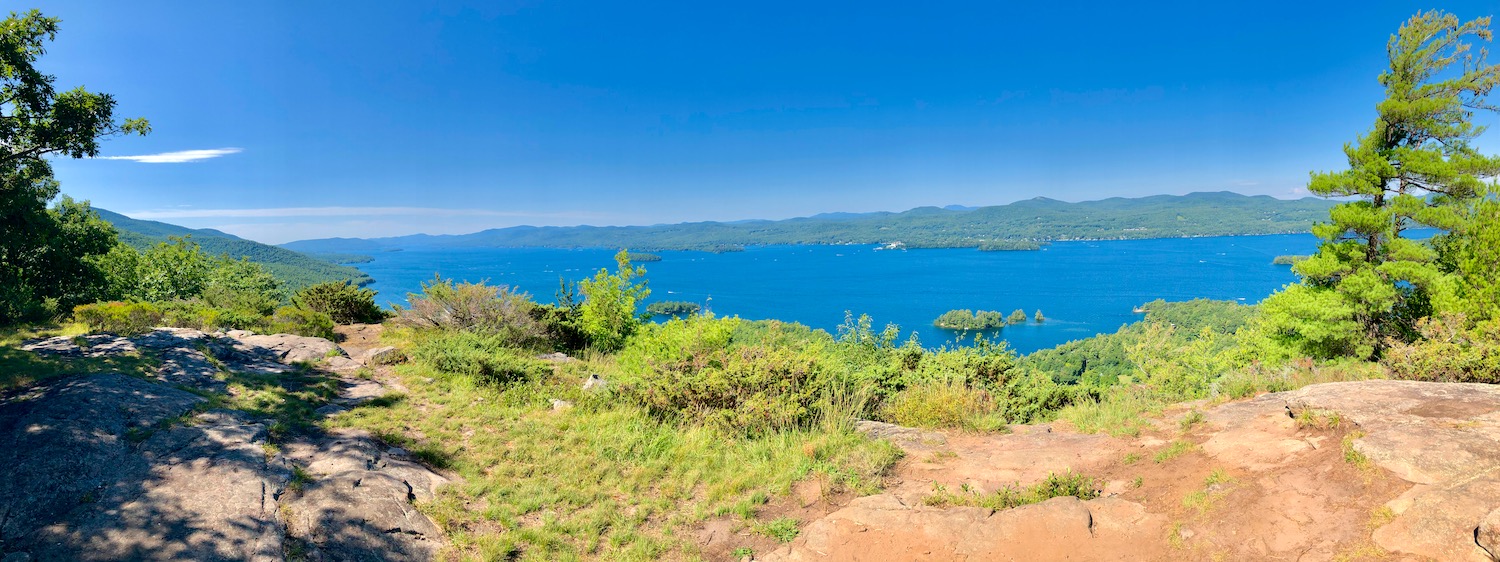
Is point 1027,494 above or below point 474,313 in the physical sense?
below

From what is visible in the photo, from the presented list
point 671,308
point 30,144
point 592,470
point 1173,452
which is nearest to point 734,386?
point 592,470

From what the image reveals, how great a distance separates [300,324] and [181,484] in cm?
1057

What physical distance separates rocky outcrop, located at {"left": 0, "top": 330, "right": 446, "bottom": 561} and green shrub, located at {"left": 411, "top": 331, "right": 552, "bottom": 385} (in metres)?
3.01

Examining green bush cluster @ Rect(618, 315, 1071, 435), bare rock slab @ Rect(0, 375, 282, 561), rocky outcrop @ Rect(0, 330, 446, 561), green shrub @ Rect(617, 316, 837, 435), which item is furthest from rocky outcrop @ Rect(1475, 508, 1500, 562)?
bare rock slab @ Rect(0, 375, 282, 561)

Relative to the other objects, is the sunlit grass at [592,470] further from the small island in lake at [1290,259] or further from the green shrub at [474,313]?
the small island in lake at [1290,259]

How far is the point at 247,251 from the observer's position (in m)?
107

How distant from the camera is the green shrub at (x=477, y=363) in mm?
8766

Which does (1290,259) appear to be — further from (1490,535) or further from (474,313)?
(474,313)

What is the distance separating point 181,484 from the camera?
4.00m

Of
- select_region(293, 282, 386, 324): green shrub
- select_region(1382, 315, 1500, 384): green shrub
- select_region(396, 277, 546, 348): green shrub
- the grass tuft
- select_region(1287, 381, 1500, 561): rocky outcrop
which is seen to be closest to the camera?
select_region(1287, 381, 1500, 561): rocky outcrop

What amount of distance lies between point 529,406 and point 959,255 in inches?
7443

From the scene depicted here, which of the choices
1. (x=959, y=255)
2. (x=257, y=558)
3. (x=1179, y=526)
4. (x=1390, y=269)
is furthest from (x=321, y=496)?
(x=959, y=255)

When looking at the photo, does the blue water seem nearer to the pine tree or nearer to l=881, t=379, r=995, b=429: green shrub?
the pine tree

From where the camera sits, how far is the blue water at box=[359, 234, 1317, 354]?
266 feet
